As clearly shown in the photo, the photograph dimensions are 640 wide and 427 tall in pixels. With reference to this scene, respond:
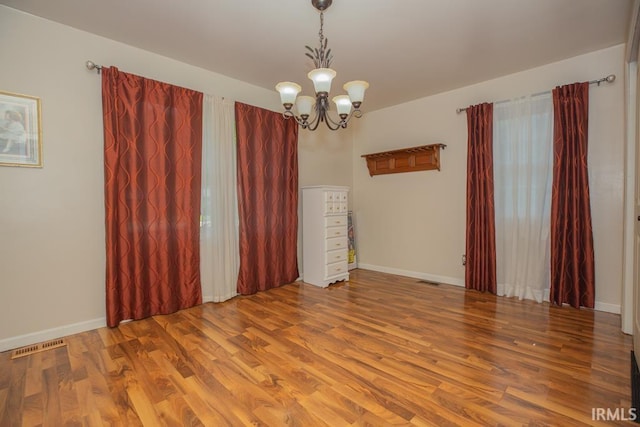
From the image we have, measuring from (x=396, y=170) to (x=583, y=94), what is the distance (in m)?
2.22

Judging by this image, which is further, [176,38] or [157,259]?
[157,259]

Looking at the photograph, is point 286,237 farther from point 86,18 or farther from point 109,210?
point 86,18

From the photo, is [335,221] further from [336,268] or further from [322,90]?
[322,90]

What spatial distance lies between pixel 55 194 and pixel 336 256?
3.10 m

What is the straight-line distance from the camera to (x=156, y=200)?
2.93 m

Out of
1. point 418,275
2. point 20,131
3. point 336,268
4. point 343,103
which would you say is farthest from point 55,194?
point 418,275

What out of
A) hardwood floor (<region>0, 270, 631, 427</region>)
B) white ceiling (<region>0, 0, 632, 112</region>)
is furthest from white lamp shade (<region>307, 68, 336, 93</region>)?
hardwood floor (<region>0, 270, 631, 427</region>)

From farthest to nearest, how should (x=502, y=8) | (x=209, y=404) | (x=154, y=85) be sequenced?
1. (x=154, y=85)
2. (x=502, y=8)
3. (x=209, y=404)

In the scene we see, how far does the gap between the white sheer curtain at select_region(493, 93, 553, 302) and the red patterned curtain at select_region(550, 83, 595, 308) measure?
11 centimetres

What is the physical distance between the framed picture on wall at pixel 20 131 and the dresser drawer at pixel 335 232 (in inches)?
118

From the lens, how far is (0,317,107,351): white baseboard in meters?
2.32

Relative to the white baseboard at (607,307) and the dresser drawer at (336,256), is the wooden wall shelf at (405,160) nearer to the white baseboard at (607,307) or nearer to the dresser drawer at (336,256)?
the dresser drawer at (336,256)

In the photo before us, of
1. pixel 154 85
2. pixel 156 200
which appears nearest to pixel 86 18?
pixel 154 85

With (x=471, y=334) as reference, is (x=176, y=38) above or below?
above
